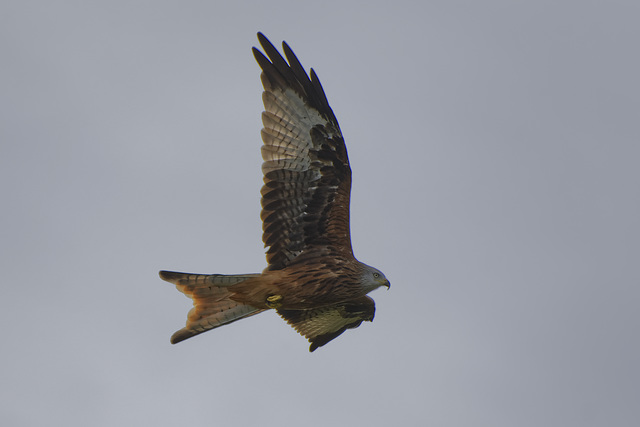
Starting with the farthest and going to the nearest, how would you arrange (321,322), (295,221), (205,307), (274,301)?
(321,322), (205,307), (295,221), (274,301)

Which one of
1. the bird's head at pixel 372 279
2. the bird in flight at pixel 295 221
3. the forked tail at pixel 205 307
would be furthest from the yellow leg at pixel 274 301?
the bird's head at pixel 372 279

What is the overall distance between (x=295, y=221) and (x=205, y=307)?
5.42 ft

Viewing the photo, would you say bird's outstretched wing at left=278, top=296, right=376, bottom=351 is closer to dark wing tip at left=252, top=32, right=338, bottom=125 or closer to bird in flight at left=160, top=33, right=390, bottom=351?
bird in flight at left=160, top=33, right=390, bottom=351

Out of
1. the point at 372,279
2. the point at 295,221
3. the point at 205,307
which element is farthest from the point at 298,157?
the point at 205,307

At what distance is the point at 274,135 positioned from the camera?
1325 cm

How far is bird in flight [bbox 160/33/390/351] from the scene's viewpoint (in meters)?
13.2

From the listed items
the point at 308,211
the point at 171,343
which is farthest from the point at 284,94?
the point at 171,343

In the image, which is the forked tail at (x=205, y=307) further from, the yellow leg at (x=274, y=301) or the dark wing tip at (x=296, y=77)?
the dark wing tip at (x=296, y=77)

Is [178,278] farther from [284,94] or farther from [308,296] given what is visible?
[284,94]

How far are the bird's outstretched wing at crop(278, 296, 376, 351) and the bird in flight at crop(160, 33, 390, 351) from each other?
1.30 metres

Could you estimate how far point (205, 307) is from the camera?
44.2 feet

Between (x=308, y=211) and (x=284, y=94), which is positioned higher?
(x=284, y=94)

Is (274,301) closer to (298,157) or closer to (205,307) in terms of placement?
(205,307)

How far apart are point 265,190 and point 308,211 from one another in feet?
2.08
